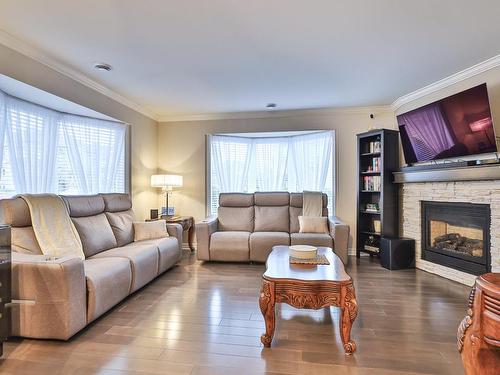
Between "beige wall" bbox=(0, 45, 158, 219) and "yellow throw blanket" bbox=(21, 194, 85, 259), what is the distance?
112cm

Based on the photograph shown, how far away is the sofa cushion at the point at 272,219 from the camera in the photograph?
450 centimetres

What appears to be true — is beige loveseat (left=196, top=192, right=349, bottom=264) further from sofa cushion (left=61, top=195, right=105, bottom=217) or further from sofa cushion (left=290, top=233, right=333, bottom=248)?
sofa cushion (left=61, top=195, right=105, bottom=217)

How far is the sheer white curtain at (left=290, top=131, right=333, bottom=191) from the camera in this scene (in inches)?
188

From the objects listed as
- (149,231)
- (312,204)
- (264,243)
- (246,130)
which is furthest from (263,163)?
(149,231)

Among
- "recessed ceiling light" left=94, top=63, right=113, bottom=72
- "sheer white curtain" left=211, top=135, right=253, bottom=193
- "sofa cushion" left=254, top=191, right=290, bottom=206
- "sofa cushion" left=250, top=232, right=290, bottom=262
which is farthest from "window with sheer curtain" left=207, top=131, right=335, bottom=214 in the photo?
"recessed ceiling light" left=94, top=63, right=113, bottom=72

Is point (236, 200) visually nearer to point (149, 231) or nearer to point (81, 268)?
point (149, 231)

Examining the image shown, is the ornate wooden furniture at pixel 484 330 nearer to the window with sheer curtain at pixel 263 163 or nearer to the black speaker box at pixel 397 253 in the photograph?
the black speaker box at pixel 397 253

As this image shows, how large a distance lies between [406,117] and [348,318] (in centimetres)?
303

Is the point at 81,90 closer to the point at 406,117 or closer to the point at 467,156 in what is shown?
the point at 406,117

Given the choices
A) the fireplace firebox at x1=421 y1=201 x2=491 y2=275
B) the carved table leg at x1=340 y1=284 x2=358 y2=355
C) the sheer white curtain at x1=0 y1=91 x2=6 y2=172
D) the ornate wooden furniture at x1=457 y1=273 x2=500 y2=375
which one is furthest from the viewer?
the fireplace firebox at x1=421 y1=201 x2=491 y2=275

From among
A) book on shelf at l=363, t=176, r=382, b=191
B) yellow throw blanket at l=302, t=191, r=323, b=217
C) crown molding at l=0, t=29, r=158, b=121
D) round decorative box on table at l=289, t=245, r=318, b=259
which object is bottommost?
round decorative box on table at l=289, t=245, r=318, b=259

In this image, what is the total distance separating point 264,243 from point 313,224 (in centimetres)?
83

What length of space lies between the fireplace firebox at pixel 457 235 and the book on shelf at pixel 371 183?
675mm

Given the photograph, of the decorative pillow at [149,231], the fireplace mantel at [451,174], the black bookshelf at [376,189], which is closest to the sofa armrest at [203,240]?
the decorative pillow at [149,231]
